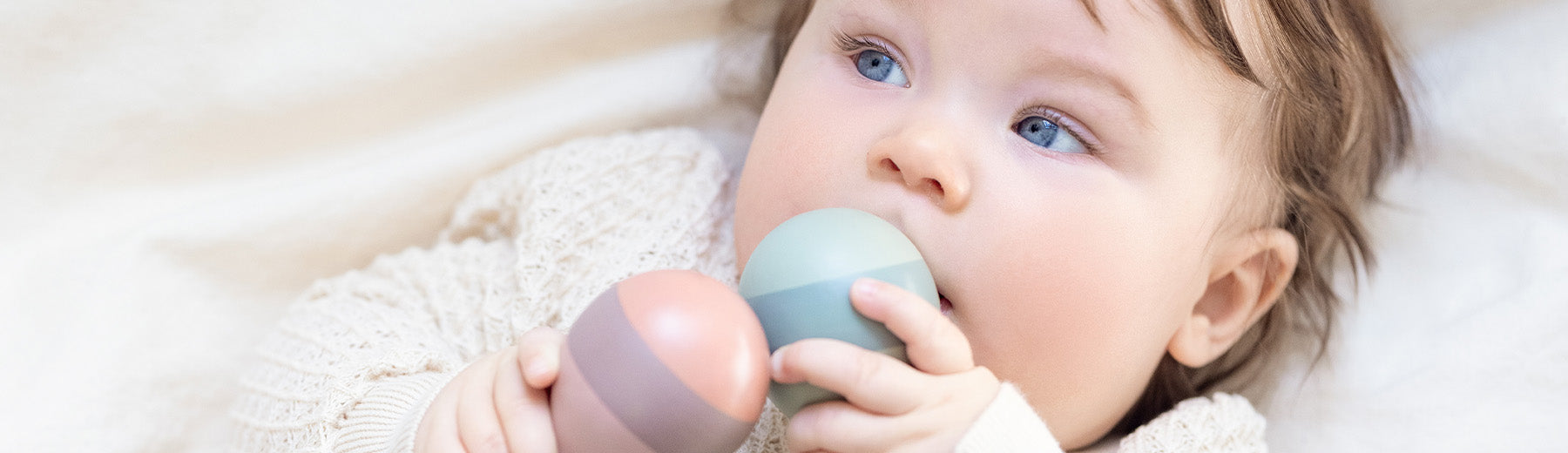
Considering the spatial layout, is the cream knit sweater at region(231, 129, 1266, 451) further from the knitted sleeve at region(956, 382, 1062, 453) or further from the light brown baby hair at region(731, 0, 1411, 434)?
the knitted sleeve at region(956, 382, 1062, 453)

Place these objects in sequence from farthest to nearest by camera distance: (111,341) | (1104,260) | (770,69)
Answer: (770,69) < (111,341) < (1104,260)

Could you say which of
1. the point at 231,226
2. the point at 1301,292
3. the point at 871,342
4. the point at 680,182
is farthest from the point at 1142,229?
the point at 231,226

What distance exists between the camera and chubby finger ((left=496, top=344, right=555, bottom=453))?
86 centimetres

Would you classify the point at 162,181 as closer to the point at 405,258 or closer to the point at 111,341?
the point at 111,341

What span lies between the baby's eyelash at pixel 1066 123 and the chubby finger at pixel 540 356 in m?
0.44

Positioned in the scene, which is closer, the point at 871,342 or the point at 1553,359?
the point at 871,342

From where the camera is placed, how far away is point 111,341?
129 centimetres

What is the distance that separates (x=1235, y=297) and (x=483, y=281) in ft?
2.66

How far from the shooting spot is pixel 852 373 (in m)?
0.85

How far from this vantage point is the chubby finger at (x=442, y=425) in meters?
0.92

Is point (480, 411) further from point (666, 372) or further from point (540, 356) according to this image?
point (666, 372)

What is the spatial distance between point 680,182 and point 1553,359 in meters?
1.01

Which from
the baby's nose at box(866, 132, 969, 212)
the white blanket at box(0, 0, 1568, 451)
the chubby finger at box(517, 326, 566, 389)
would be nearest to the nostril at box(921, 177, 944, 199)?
the baby's nose at box(866, 132, 969, 212)

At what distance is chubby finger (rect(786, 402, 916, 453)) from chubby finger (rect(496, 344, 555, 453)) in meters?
0.19
